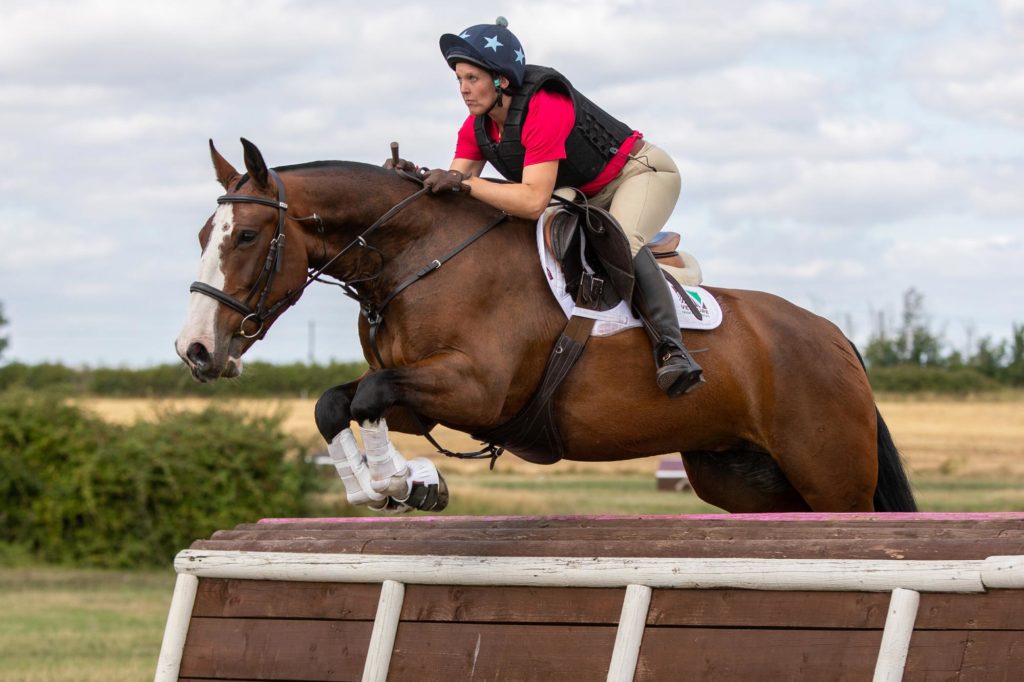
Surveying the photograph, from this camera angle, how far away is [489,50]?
16.8 ft

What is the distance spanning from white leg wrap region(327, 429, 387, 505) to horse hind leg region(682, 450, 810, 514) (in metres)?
1.83

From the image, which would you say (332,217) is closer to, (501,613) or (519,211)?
(519,211)

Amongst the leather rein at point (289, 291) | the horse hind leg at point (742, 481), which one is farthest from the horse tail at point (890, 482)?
the leather rein at point (289, 291)

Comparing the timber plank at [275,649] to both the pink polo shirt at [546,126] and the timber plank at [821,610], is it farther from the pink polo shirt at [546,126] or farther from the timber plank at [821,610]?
the pink polo shirt at [546,126]

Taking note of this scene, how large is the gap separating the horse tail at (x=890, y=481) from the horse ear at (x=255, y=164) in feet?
9.60

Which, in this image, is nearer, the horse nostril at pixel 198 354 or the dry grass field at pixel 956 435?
the horse nostril at pixel 198 354

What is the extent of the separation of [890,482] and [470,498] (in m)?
15.5

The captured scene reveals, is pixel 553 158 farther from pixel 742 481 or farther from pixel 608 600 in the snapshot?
pixel 742 481

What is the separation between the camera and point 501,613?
4609 mm

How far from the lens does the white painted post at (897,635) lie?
3.86m

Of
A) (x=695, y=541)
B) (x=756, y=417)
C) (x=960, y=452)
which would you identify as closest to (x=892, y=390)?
(x=960, y=452)

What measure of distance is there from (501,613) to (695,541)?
2.39 ft

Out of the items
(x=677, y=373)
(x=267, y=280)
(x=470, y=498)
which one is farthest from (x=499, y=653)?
(x=470, y=498)

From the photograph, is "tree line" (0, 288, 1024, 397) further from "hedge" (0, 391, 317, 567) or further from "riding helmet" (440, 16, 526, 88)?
"riding helmet" (440, 16, 526, 88)
